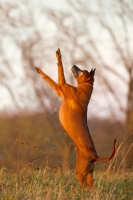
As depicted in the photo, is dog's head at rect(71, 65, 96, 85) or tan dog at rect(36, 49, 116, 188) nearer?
tan dog at rect(36, 49, 116, 188)

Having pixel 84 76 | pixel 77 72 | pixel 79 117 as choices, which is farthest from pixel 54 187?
pixel 77 72

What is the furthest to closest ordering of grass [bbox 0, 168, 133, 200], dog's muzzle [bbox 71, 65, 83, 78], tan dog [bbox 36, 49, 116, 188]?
dog's muzzle [bbox 71, 65, 83, 78], tan dog [bbox 36, 49, 116, 188], grass [bbox 0, 168, 133, 200]

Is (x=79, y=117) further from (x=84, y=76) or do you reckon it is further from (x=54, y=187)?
(x=54, y=187)

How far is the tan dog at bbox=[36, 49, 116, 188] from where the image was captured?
6711mm

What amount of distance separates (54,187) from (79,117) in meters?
1.13

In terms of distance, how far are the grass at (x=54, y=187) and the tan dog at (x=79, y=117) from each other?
29 centimetres

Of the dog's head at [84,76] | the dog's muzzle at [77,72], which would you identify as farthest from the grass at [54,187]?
the dog's muzzle at [77,72]

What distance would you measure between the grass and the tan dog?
29cm

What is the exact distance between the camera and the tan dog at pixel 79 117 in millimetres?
6711

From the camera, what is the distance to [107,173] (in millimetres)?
8555

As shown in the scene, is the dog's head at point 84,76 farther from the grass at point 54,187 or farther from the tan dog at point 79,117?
the grass at point 54,187

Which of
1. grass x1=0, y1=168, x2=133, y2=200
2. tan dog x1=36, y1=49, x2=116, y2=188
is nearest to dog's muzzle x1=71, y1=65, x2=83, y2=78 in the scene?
tan dog x1=36, y1=49, x2=116, y2=188

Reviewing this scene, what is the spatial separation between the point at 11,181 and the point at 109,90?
562cm

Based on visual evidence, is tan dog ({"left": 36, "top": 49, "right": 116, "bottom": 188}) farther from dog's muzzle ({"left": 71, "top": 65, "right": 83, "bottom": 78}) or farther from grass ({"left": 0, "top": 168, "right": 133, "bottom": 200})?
grass ({"left": 0, "top": 168, "right": 133, "bottom": 200})
